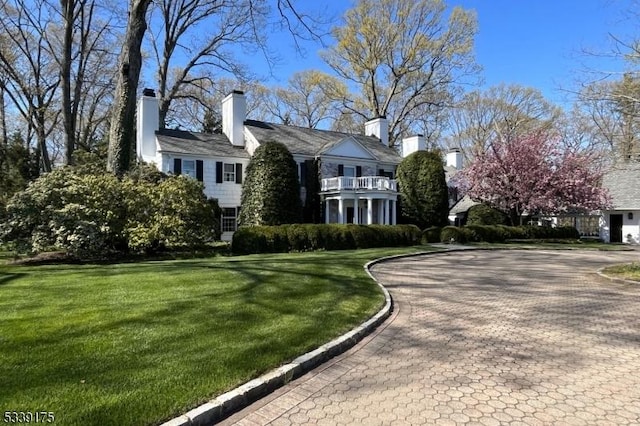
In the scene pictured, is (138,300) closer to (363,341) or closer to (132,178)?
(363,341)

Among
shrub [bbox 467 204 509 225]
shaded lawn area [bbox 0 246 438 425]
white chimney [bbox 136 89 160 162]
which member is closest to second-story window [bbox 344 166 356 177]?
shrub [bbox 467 204 509 225]

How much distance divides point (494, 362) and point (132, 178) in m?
15.3

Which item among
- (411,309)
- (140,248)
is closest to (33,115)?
(140,248)

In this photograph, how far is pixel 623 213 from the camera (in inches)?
1209

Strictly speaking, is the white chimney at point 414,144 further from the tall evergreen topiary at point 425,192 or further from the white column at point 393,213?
the white column at point 393,213

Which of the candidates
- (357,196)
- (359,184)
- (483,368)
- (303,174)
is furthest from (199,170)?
(483,368)

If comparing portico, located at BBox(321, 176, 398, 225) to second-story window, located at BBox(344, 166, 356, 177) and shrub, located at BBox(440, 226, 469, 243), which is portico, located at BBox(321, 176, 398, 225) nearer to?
second-story window, located at BBox(344, 166, 356, 177)

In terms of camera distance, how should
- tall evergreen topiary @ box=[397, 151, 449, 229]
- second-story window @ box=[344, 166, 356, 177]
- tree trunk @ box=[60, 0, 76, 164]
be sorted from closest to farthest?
1. tree trunk @ box=[60, 0, 76, 164]
2. tall evergreen topiary @ box=[397, 151, 449, 229]
3. second-story window @ box=[344, 166, 356, 177]

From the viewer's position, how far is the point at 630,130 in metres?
16.7

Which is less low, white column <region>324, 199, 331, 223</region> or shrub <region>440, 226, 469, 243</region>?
white column <region>324, 199, 331, 223</region>

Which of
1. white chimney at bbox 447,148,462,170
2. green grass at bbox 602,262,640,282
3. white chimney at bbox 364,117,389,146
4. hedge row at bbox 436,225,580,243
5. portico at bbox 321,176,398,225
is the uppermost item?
white chimney at bbox 364,117,389,146

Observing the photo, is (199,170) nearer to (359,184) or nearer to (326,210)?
(326,210)

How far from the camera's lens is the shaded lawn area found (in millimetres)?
3592

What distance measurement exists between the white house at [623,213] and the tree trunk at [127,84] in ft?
97.8
